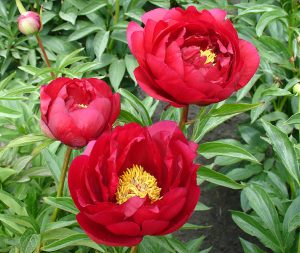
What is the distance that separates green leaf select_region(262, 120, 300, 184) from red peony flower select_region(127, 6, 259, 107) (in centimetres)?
26

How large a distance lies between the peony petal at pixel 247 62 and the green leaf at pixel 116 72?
1.05 m

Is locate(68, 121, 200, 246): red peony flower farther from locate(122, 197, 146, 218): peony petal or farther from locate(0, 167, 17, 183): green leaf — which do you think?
locate(0, 167, 17, 183): green leaf

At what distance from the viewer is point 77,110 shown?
0.79 m

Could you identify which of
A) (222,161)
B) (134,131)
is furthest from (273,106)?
(134,131)

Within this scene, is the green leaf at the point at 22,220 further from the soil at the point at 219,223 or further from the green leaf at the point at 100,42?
the soil at the point at 219,223

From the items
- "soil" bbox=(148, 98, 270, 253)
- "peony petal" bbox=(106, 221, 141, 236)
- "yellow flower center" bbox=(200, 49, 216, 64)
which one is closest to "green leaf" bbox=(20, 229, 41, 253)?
"peony petal" bbox=(106, 221, 141, 236)

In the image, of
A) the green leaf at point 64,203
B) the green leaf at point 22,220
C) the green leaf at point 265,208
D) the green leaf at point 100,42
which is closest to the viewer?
the green leaf at point 64,203

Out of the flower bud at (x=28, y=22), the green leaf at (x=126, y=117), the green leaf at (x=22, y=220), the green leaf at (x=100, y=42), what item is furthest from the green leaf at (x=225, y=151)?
the green leaf at (x=100, y=42)

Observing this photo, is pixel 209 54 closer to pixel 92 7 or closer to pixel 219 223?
pixel 92 7

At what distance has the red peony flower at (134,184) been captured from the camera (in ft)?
2.20

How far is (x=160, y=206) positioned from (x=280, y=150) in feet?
1.41

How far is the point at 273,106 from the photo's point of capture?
5.83ft

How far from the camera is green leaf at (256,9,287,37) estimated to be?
59.8 inches

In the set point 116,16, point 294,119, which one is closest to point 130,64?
point 116,16
